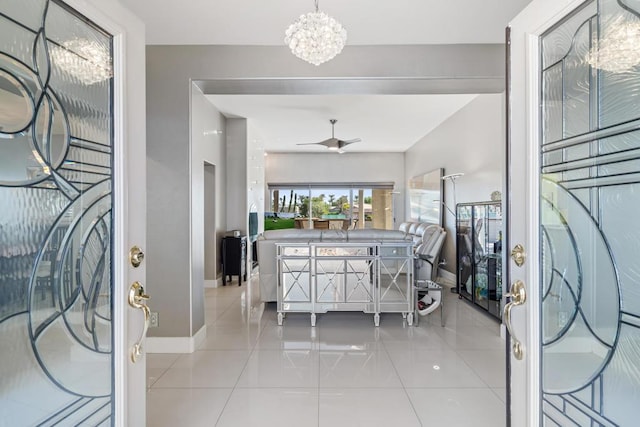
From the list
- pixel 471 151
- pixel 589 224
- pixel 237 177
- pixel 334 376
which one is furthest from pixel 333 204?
pixel 589 224

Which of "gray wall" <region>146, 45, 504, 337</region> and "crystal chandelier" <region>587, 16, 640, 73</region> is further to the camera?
"gray wall" <region>146, 45, 504, 337</region>

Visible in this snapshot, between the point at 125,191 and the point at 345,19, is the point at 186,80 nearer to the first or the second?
the point at 345,19

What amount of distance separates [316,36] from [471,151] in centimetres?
377

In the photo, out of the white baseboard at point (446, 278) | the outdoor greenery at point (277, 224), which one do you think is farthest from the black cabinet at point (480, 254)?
the outdoor greenery at point (277, 224)

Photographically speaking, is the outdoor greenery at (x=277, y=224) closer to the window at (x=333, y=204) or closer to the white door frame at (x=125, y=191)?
the window at (x=333, y=204)

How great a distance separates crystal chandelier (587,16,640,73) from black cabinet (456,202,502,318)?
3033 mm

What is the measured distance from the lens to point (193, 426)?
1941 mm

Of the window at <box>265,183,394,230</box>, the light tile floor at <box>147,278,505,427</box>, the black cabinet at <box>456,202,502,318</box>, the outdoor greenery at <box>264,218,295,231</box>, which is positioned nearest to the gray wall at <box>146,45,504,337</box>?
the light tile floor at <box>147,278,505,427</box>

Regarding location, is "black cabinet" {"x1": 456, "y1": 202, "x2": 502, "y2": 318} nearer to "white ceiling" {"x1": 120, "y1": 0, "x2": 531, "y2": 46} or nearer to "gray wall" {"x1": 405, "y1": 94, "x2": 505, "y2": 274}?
"gray wall" {"x1": 405, "y1": 94, "x2": 505, "y2": 274}

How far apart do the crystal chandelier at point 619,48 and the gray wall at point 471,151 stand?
2.82m

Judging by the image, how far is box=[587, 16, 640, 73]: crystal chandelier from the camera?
84 cm

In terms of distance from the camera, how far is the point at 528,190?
1139mm

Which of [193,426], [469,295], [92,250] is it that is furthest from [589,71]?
[469,295]

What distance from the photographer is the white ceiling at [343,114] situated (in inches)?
192
